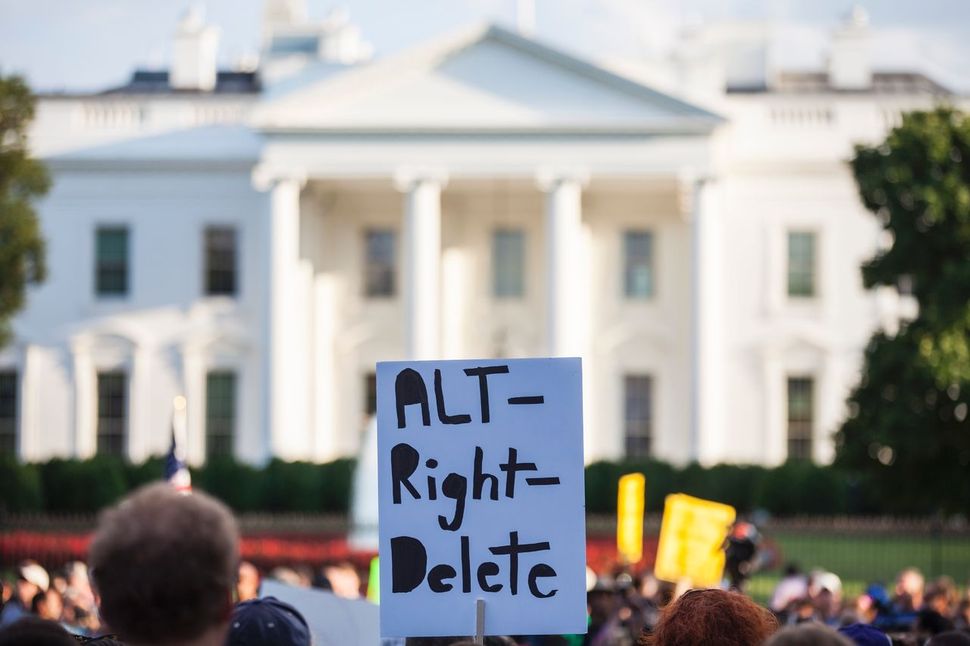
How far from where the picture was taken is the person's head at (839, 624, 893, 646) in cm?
603

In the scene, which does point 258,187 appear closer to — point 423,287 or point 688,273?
point 423,287

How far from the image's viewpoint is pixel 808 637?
150 inches

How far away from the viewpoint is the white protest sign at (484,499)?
5.98 meters

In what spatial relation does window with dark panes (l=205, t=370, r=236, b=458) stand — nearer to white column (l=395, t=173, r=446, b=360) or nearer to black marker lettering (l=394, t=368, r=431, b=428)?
white column (l=395, t=173, r=446, b=360)

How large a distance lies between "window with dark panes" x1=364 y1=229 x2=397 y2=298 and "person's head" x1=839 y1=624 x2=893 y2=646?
1564 inches

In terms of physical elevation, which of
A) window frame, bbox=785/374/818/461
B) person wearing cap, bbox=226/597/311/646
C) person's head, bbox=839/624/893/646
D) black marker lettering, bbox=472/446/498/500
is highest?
black marker lettering, bbox=472/446/498/500

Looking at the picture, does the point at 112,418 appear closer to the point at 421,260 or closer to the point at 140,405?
the point at 140,405

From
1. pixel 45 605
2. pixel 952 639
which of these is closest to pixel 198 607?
pixel 952 639

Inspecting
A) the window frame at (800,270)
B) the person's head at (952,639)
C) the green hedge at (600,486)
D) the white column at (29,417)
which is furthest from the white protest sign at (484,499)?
the white column at (29,417)

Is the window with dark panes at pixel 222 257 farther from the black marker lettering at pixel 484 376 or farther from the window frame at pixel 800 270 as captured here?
the black marker lettering at pixel 484 376

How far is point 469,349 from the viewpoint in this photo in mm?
45656

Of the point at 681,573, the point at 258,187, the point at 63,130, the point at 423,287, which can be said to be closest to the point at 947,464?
the point at 681,573

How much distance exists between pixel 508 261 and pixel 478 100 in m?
5.05

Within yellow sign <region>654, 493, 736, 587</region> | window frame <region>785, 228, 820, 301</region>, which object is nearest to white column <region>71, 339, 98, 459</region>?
window frame <region>785, 228, 820, 301</region>
